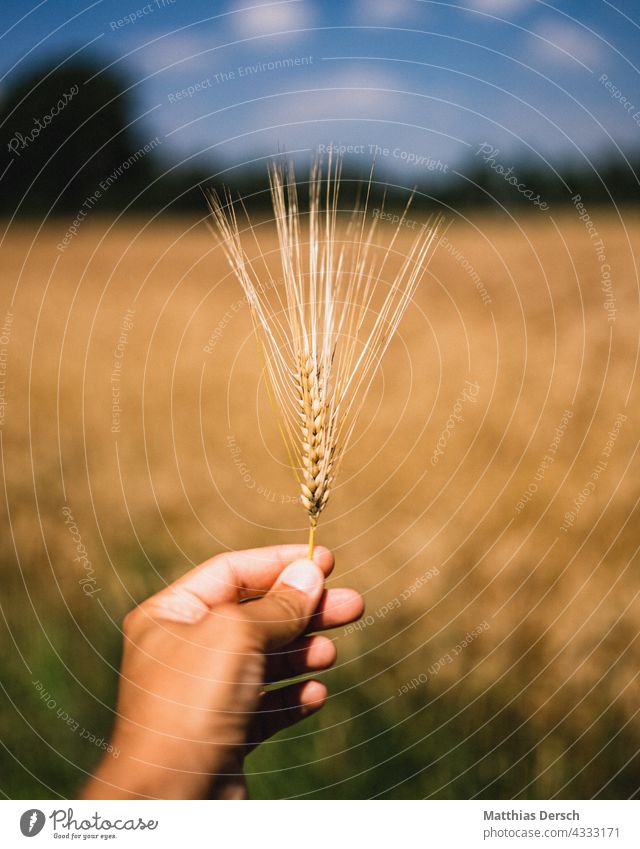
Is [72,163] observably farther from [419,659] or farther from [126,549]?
[419,659]

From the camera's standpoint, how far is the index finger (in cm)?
130

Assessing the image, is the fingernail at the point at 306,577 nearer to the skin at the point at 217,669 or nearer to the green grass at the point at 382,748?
the skin at the point at 217,669

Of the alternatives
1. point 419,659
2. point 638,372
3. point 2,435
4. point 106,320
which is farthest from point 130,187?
point 419,659

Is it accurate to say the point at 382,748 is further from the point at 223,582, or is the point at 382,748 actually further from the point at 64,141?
the point at 64,141

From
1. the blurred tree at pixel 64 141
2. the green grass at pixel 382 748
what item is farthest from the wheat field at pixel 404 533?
the blurred tree at pixel 64 141

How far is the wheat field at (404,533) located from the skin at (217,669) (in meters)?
0.16

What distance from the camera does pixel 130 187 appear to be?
166 inches

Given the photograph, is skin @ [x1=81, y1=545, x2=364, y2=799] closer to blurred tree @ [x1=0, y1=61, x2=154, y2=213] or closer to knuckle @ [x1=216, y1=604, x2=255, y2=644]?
knuckle @ [x1=216, y1=604, x2=255, y2=644]

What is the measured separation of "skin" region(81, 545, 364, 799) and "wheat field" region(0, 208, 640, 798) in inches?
6.5

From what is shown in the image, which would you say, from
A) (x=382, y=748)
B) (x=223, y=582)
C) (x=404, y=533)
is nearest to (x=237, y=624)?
(x=223, y=582)

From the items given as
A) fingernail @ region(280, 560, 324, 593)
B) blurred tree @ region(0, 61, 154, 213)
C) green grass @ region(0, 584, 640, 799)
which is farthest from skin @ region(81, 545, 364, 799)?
blurred tree @ region(0, 61, 154, 213)

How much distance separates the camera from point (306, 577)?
1.19m

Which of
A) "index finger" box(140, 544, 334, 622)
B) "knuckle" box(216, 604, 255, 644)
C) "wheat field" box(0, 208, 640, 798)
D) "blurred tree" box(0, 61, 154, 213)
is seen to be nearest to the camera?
"knuckle" box(216, 604, 255, 644)

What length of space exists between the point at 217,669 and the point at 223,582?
24cm
